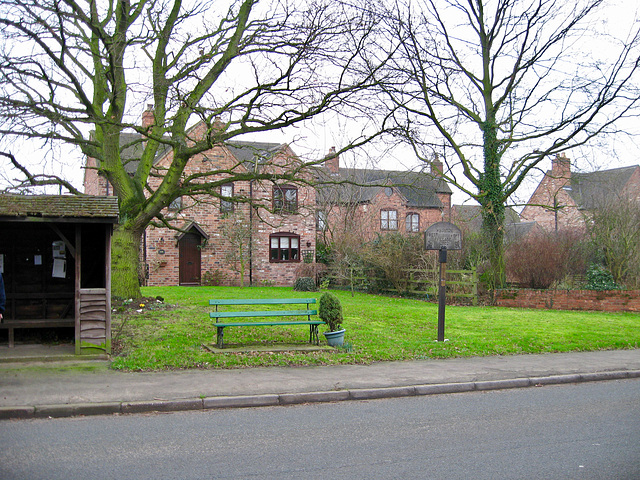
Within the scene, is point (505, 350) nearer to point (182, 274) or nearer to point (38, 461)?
point (38, 461)

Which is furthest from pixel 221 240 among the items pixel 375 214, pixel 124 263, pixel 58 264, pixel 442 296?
pixel 442 296

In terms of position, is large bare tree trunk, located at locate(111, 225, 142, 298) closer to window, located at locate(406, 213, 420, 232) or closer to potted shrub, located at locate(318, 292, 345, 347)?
potted shrub, located at locate(318, 292, 345, 347)

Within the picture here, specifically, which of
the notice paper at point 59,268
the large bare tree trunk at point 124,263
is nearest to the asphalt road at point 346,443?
the notice paper at point 59,268

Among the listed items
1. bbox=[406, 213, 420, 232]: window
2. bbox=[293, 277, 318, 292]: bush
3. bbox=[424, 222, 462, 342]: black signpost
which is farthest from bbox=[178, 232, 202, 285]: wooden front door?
bbox=[424, 222, 462, 342]: black signpost

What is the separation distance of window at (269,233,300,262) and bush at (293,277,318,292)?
685 centimetres

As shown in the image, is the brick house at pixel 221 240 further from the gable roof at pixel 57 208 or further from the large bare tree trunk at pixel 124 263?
the gable roof at pixel 57 208

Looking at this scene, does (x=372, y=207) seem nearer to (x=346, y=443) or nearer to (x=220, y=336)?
(x=220, y=336)

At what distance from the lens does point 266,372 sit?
31.8ft

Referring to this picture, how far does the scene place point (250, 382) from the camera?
8930mm

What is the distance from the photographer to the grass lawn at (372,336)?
10578mm

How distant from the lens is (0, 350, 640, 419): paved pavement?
766 cm

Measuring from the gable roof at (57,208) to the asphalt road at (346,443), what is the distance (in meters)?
3.97

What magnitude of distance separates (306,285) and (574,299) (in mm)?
12083

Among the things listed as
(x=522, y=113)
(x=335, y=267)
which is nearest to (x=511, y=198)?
(x=522, y=113)
